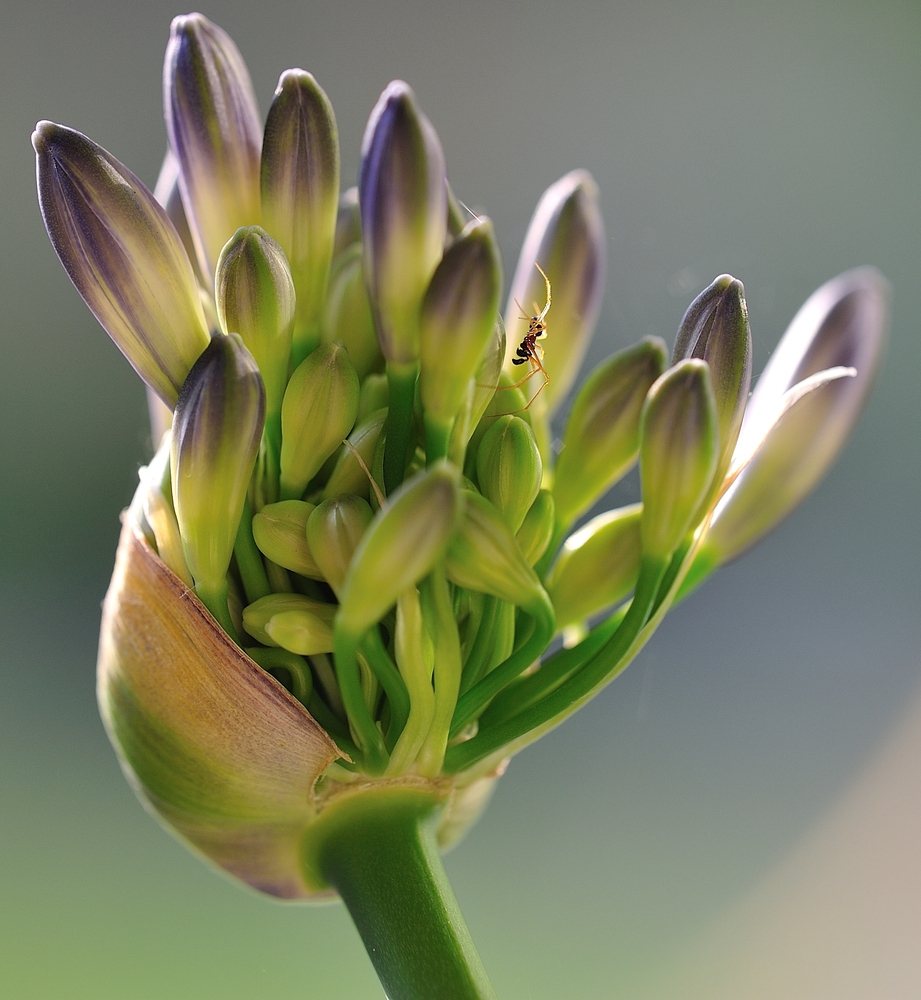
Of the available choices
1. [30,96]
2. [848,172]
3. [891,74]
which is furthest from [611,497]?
[30,96]

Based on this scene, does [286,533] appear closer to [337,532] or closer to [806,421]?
[337,532]

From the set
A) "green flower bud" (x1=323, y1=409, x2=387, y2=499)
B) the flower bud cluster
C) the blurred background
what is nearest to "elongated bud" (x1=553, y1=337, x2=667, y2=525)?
the flower bud cluster

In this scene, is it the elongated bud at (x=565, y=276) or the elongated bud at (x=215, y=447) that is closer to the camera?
the elongated bud at (x=215, y=447)

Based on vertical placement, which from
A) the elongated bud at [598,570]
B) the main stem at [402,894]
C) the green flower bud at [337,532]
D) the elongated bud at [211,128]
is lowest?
the main stem at [402,894]

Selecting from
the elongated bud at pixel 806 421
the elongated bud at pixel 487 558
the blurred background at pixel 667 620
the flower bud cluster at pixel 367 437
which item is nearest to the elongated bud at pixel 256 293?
the flower bud cluster at pixel 367 437

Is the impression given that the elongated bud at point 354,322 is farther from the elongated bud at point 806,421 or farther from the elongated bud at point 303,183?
the elongated bud at point 806,421

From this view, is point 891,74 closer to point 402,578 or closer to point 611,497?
point 611,497

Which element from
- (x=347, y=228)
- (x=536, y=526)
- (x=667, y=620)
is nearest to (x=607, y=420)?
(x=536, y=526)
